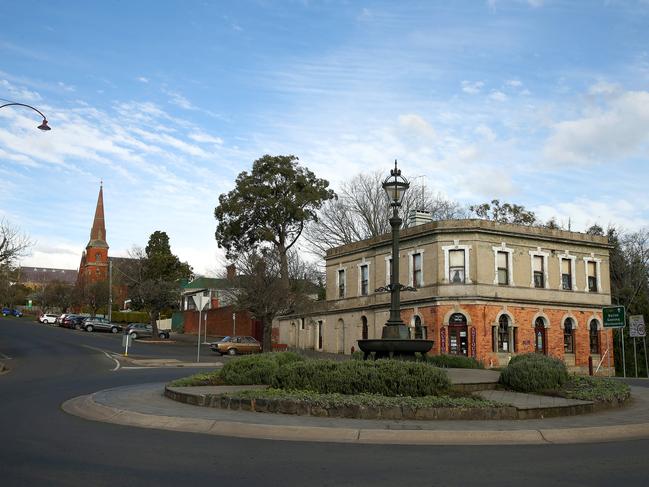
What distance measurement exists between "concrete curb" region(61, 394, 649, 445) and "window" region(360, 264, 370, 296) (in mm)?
34720

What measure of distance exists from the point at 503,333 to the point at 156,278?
3776 centimetres

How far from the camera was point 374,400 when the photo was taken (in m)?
12.5

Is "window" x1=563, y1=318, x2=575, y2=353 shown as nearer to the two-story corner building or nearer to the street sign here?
the two-story corner building

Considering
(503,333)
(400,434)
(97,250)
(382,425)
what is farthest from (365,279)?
(97,250)

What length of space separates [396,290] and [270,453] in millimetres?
7889

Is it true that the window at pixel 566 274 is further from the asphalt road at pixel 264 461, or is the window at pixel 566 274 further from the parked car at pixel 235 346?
the asphalt road at pixel 264 461

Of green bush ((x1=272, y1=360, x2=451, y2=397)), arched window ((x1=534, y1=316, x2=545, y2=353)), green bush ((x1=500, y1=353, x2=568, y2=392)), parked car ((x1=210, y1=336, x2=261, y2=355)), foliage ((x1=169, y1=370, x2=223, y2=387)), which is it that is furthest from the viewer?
parked car ((x1=210, y1=336, x2=261, y2=355))

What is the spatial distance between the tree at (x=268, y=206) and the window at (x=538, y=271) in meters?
22.5

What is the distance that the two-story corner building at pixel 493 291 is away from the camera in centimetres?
3944

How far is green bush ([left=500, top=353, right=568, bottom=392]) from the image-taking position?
50.2 feet

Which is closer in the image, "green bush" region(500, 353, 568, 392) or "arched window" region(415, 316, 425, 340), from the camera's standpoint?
"green bush" region(500, 353, 568, 392)

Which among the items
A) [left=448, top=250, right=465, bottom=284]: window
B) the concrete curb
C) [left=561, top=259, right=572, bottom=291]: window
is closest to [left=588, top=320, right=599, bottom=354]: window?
[left=561, top=259, right=572, bottom=291]: window

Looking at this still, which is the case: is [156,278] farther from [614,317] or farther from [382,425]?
[382,425]

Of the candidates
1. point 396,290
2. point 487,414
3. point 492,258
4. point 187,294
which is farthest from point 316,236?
point 487,414
